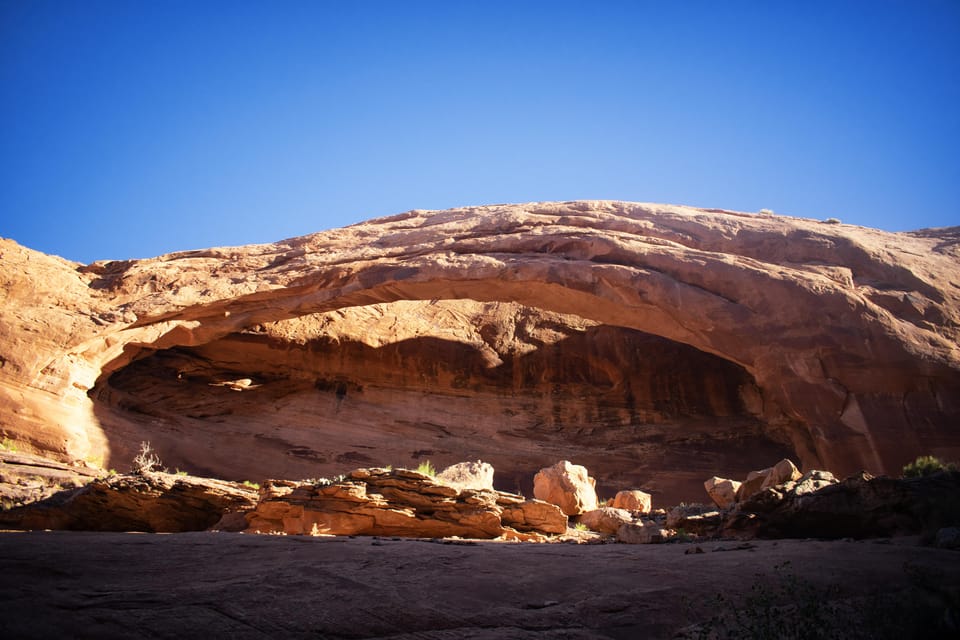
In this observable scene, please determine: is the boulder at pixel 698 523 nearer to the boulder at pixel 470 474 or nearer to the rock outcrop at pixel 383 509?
the rock outcrop at pixel 383 509

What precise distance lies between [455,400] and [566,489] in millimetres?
6294

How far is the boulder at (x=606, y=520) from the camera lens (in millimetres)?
12406

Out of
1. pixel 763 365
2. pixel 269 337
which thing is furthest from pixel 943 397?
pixel 269 337

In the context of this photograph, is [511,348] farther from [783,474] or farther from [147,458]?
[147,458]

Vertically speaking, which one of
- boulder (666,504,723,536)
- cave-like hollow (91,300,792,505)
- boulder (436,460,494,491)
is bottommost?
boulder (666,504,723,536)

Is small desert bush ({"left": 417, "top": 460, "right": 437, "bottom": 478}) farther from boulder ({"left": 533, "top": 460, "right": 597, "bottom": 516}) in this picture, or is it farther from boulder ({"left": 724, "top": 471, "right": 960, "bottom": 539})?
boulder ({"left": 724, "top": 471, "right": 960, "bottom": 539})

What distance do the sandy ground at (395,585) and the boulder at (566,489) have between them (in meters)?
7.33

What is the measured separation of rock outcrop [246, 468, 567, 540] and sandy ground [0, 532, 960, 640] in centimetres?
390

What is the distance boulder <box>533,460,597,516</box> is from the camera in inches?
543

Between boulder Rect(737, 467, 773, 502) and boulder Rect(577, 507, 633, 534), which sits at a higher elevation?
boulder Rect(737, 467, 773, 502)

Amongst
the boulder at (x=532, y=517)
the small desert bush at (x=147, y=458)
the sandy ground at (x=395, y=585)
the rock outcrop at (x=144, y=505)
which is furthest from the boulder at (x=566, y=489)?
the small desert bush at (x=147, y=458)

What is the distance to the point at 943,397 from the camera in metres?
12.2

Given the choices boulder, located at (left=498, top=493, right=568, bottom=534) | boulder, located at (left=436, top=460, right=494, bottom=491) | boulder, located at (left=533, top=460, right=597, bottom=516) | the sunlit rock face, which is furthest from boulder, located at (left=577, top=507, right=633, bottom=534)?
the sunlit rock face

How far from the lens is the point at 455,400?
19.5 meters
